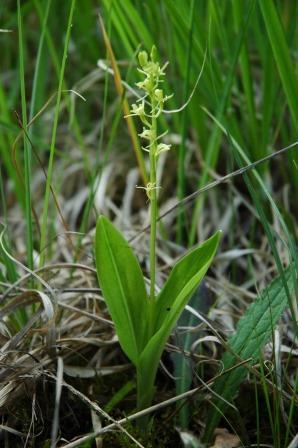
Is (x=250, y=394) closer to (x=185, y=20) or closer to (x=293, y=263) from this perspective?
(x=293, y=263)

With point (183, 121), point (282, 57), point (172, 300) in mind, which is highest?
point (282, 57)

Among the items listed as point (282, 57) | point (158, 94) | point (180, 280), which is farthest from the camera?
point (282, 57)

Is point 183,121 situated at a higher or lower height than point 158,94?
lower

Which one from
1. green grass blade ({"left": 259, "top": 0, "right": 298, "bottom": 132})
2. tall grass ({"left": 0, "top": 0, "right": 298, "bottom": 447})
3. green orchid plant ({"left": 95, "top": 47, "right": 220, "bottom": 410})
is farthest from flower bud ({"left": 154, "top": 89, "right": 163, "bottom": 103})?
green grass blade ({"left": 259, "top": 0, "right": 298, "bottom": 132})

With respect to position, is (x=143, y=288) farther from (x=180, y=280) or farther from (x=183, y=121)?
(x=183, y=121)

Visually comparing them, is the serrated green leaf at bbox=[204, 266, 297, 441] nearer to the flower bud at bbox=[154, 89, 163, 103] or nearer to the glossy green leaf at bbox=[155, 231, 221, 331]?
the glossy green leaf at bbox=[155, 231, 221, 331]

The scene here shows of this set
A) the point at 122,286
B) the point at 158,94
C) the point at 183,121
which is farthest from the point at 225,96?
the point at 122,286

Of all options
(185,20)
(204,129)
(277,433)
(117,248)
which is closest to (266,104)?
(204,129)
